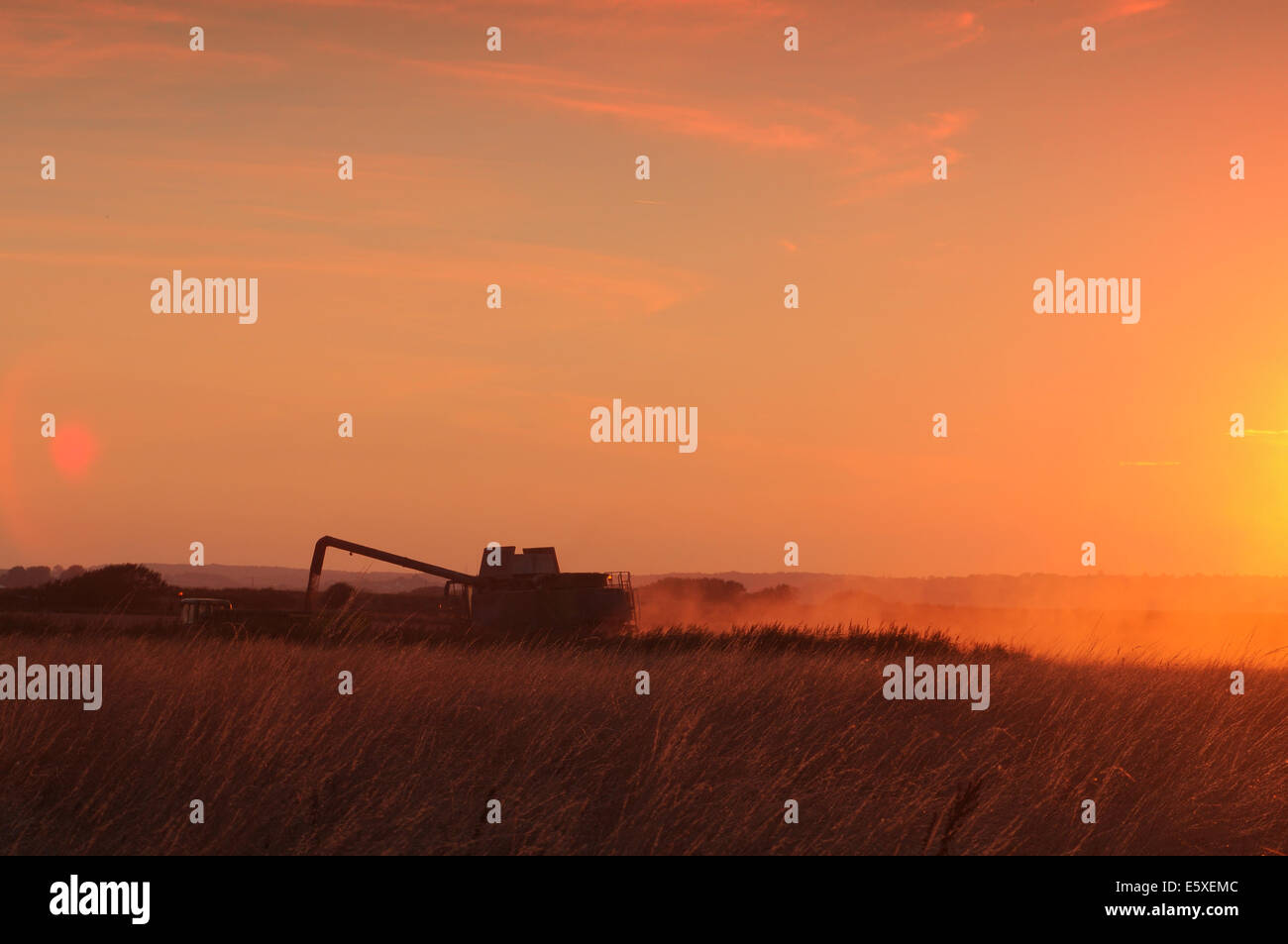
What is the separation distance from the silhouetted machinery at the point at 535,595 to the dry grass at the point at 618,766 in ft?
60.5

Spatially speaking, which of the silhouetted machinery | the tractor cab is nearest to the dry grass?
the silhouetted machinery

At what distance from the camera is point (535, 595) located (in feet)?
106

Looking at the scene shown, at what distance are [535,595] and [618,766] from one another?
2301 cm

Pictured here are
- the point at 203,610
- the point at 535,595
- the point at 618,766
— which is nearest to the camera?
the point at 618,766

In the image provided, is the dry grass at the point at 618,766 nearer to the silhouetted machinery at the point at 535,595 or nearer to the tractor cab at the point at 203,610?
the silhouetted machinery at the point at 535,595

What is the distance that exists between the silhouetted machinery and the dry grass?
18455mm

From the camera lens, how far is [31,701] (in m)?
10.2

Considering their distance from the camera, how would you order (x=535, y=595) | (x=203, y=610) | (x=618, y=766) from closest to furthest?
(x=618, y=766), (x=535, y=595), (x=203, y=610)

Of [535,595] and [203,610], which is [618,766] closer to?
[535,595]

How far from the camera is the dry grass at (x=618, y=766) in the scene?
7.84 meters

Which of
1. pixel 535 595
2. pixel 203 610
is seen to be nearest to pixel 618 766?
pixel 535 595
